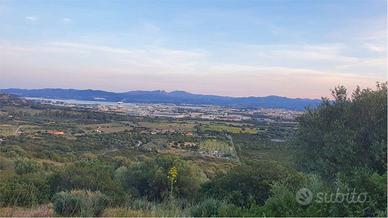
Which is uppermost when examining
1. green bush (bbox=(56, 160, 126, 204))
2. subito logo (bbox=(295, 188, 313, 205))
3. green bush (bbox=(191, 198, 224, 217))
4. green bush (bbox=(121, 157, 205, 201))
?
subito logo (bbox=(295, 188, 313, 205))

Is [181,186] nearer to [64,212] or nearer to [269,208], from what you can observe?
[64,212]

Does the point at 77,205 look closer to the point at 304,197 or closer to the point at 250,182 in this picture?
the point at 304,197

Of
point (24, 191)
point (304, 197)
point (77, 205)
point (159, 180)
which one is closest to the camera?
point (304, 197)

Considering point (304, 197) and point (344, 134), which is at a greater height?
point (344, 134)

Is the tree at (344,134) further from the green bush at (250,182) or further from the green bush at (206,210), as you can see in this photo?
the green bush at (206,210)

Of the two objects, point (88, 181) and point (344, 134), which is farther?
point (344, 134)

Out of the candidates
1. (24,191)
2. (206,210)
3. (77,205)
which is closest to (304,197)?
(206,210)

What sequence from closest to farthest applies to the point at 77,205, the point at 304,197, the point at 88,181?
the point at 304,197 < the point at 77,205 < the point at 88,181

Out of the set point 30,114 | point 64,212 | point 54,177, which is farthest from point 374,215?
point 30,114

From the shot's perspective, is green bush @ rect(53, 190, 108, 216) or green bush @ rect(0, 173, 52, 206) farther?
green bush @ rect(0, 173, 52, 206)

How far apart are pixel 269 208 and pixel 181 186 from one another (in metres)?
8.81

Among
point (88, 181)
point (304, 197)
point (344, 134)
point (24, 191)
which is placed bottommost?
point (24, 191)

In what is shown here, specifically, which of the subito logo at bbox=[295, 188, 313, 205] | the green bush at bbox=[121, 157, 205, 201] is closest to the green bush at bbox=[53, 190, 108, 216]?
the subito logo at bbox=[295, 188, 313, 205]

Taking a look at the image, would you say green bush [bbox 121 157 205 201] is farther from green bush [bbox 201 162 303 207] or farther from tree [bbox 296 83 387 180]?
tree [bbox 296 83 387 180]
